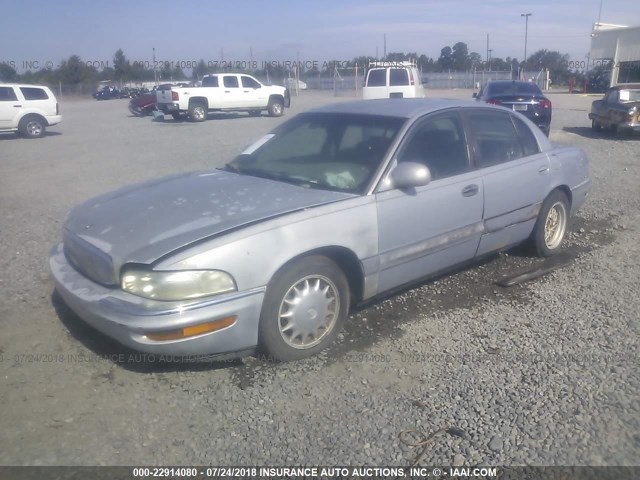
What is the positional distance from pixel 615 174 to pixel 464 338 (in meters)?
7.38

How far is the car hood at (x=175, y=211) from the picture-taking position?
3.34 m

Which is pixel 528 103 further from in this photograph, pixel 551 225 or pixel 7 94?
pixel 7 94

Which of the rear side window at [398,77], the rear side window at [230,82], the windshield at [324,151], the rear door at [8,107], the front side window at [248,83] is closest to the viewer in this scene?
the windshield at [324,151]

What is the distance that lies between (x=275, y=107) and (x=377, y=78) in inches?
188

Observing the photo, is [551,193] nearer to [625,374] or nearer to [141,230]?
[625,374]

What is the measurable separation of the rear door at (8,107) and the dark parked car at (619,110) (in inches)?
657

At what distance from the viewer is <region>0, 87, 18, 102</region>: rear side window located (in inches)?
709

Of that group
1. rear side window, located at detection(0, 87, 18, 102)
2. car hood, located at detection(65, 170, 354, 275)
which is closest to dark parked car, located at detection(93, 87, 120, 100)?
rear side window, located at detection(0, 87, 18, 102)

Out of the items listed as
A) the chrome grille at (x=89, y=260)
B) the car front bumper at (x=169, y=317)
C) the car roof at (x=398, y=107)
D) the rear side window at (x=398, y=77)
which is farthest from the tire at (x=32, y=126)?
the car front bumper at (x=169, y=317)

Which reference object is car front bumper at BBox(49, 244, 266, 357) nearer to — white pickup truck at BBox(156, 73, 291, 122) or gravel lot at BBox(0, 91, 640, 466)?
gravel lot at BBox(0, 91, 640, 466)

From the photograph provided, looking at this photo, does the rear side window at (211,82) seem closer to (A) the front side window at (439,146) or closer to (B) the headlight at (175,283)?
(A) the front side window at (439,146)

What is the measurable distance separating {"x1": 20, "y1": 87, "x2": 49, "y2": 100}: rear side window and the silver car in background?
16318 millimetres

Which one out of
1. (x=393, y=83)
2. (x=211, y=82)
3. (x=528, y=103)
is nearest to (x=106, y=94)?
(x=211, y=82)

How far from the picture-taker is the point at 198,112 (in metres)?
23.4
